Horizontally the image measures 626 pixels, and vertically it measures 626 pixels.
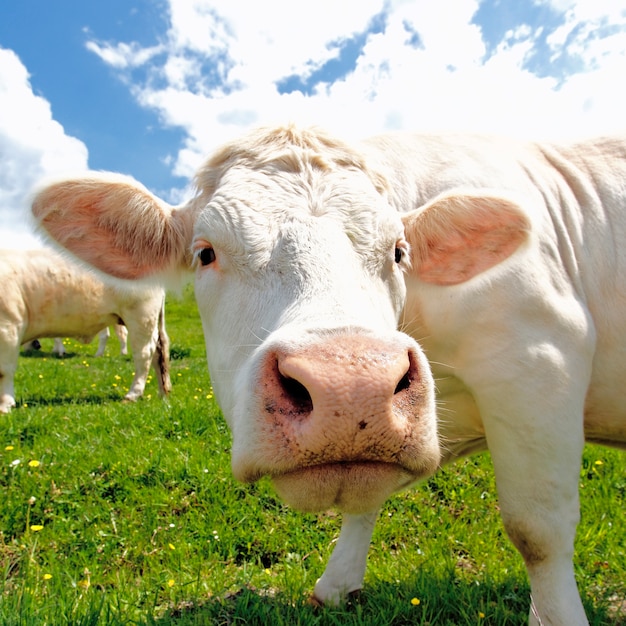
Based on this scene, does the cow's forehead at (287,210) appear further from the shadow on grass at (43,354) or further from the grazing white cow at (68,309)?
the shadow on grass at (43,354)

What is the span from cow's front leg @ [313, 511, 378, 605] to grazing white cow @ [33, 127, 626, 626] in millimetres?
11

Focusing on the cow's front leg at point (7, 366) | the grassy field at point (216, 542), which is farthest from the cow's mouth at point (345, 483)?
the cow's front leg at point (7, 366)

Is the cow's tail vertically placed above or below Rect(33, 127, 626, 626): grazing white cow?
below

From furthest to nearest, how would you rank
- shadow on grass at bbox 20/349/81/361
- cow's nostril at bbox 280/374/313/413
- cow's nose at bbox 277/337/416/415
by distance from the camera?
shadow on grass at bbox 20/349/81/361 → cow's nostril at bbox 280/374/313/413 → cow's nose at bbox 277/337/416/415

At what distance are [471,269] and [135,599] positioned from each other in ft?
7.91

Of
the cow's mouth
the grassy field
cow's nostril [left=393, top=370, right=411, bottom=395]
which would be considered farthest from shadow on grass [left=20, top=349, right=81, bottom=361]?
cow's nostril [left=393, top=370, right=411, bottom=395]

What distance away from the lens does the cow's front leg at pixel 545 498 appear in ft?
7.45

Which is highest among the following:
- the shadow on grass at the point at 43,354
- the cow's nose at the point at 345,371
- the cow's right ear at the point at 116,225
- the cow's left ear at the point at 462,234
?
the cow's right ear at the point at 116,225

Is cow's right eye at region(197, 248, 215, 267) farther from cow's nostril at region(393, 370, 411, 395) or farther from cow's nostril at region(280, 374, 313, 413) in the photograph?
cow's nostril at region(393, 370, 411, 395)

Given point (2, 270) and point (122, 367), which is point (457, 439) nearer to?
point (2, 270)

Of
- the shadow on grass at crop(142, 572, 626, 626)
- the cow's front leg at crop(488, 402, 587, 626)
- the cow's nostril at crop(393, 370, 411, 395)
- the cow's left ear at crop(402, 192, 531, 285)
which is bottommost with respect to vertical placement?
the shadow on grass at crop(142, 572, 626, 626)

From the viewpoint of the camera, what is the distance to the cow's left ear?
2.36 m

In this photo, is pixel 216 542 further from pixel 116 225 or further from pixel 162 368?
pixel 162 368

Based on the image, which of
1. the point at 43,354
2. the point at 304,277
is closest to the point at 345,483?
the point at 304,277
